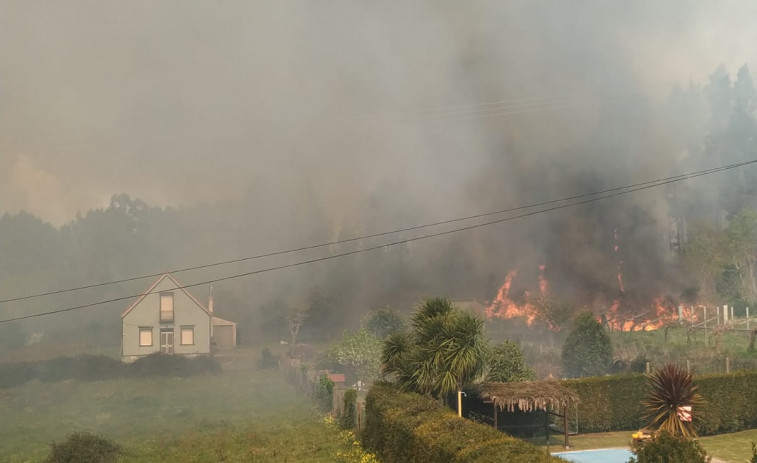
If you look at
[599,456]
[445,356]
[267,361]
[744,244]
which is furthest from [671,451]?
[744,244]

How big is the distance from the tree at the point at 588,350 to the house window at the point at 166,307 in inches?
1116

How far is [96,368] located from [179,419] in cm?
1484

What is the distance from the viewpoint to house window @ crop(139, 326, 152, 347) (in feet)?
158

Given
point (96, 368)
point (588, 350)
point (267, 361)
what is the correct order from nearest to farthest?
point (588, 350)
point (96, 368)
point (267, 361)

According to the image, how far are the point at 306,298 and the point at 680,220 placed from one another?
35.8 m

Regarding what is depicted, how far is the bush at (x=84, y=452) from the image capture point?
62.4 ft

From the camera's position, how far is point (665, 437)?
10.7 m

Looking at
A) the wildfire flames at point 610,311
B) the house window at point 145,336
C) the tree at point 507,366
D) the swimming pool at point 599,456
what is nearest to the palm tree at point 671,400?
the swimming pool at point 599,456

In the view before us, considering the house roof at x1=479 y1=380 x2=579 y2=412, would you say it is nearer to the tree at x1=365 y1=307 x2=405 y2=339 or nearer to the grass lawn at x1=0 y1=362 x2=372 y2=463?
the grass lawn at x1=0 y1=362 x2=372 y2=463

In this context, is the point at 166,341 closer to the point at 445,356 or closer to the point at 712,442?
the point at 445,356

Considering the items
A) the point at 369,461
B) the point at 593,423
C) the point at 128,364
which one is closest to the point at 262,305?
the point at 128,364

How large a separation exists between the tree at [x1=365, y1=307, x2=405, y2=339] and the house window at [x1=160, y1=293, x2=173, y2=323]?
1440cm

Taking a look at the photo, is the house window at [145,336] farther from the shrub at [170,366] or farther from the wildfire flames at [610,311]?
the wildfire flames at [610,311]

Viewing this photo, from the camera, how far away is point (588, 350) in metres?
35.2
